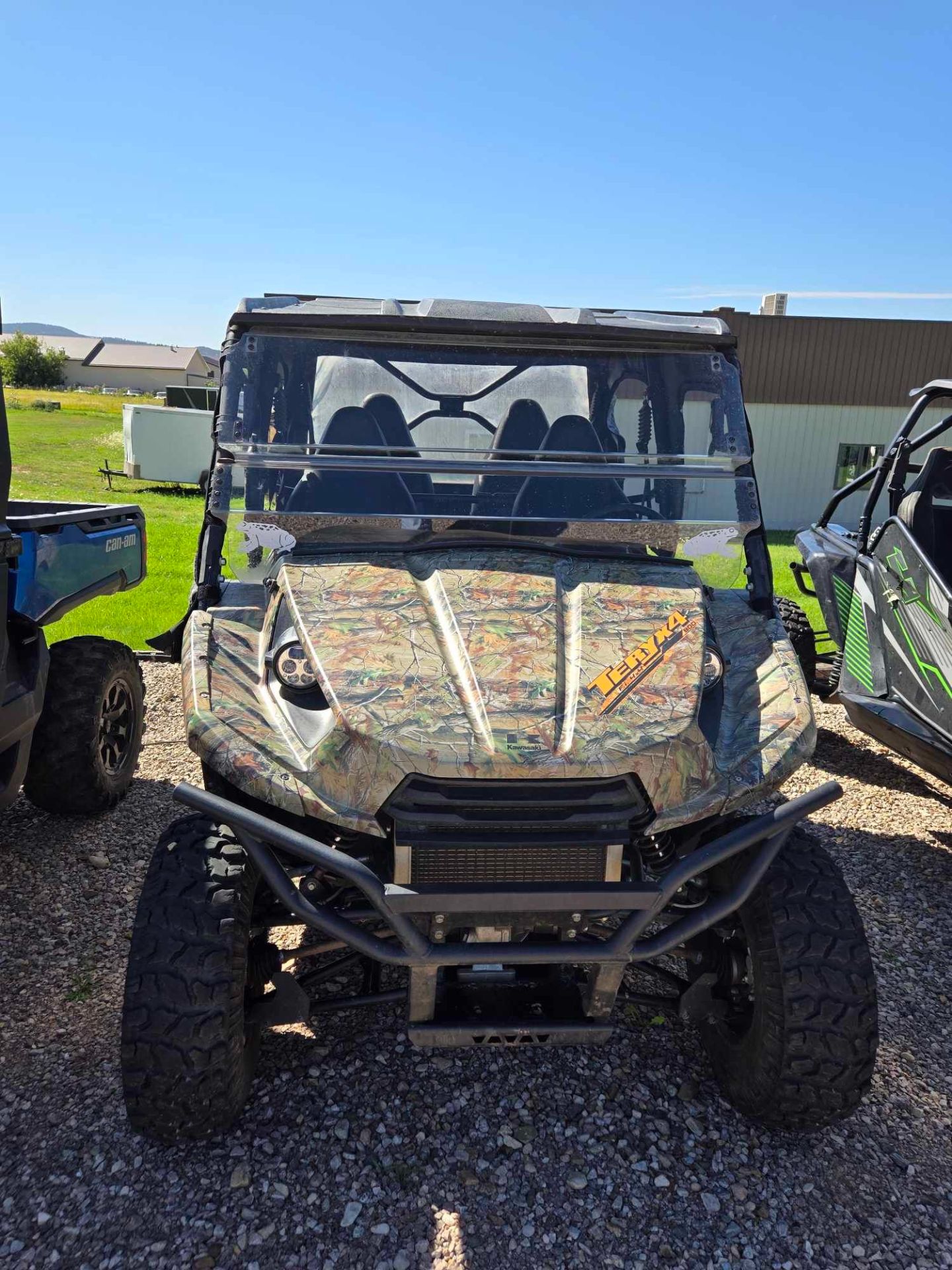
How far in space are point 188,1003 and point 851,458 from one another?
19.4 metres

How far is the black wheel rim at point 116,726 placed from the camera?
14.5ft

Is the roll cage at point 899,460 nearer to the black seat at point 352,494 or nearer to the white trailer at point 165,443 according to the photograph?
the black seat at point 352,494

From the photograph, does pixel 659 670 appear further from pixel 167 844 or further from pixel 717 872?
pixel 167 844

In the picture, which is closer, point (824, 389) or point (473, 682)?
point (473, 682)

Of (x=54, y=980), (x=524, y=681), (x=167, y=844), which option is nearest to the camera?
(x=524, y=681)

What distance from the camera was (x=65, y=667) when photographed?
14.1 ft

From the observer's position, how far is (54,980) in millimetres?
3186

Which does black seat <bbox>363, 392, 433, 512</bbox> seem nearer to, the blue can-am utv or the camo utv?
the camo utv

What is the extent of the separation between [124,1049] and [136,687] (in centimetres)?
265

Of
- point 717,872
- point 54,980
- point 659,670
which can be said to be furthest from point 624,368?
point 54,980

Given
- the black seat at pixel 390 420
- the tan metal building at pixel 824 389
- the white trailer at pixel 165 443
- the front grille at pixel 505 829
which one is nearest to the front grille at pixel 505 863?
the front grille at pixel 505 829

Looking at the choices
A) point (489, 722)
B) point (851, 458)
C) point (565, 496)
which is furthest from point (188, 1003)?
point (851, 458)

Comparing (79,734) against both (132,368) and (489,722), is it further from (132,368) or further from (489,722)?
(132,368)

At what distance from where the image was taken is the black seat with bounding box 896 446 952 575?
184 inches
